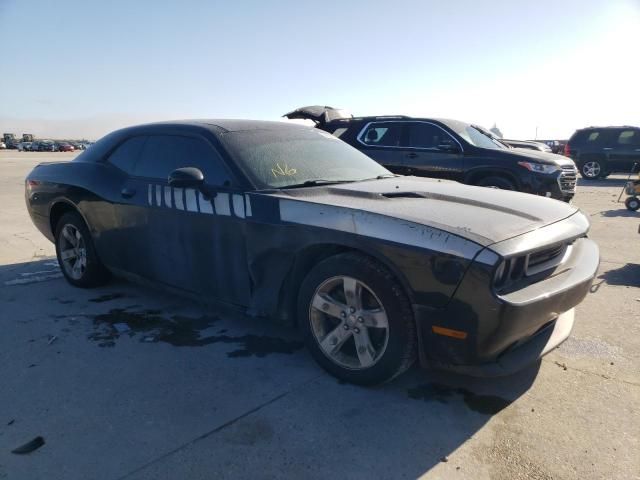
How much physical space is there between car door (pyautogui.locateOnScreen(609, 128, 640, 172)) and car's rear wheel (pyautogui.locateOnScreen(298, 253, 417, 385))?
16.5m

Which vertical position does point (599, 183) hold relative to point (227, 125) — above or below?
below

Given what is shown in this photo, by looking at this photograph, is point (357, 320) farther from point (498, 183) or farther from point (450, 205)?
point (498, 183)

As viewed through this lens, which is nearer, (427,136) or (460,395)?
(460,395)

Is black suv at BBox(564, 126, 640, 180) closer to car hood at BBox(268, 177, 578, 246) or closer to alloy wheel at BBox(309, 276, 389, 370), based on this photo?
car hood at BBox(268, 177, 578, 246)

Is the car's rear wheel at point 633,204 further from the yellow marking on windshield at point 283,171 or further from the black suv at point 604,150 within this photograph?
the yellow marking on windshield at point 283,171

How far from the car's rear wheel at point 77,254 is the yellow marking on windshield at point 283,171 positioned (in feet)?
6.85

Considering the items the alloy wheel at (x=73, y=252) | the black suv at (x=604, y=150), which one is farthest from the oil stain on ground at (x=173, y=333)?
the black suv at (x=604, y=150)

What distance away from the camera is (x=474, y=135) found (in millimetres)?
8094

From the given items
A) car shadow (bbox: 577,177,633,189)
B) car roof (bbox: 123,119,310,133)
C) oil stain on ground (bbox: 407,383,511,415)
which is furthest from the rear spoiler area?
car shadow (bbox: 577,177,633,189)

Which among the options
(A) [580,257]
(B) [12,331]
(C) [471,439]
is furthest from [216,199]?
(A) [580,257]

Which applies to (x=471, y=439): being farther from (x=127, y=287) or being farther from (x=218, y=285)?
(x=127, y=287)

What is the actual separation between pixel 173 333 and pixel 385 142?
19.1ft

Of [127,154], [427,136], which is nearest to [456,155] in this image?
[427,136]

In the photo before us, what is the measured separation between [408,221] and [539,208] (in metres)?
1.05
